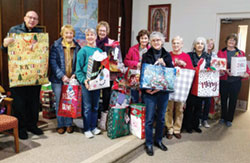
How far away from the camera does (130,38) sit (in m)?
5.95

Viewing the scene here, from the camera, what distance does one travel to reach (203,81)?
10.3 feet

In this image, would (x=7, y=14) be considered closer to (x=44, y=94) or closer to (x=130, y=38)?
(x=44, y=94)

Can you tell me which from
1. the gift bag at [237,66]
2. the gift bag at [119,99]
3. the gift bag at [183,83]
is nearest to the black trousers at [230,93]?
the gift bag at [237,66]

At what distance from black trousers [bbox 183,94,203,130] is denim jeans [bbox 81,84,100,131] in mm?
1313

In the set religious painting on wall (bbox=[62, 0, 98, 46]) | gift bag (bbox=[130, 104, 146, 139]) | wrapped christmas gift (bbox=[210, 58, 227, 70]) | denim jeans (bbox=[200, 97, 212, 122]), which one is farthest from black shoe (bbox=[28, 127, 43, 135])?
wrapped christmas gift (bbox=[210, 58, 227, 70])

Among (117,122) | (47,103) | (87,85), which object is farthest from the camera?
(47,103)

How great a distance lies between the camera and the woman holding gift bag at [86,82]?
9.02 ft

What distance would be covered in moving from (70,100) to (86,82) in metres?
0.34

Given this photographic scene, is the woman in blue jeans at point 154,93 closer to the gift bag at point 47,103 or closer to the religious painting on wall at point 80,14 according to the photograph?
the gift bag at point 47,103

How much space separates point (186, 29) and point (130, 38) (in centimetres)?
137

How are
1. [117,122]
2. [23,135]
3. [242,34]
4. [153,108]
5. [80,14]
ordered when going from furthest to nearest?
[242,34], [80,14], [117,122], [23,135], [153,108]

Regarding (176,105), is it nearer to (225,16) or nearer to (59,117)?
(59,117)

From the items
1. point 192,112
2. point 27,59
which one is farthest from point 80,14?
point 192,112

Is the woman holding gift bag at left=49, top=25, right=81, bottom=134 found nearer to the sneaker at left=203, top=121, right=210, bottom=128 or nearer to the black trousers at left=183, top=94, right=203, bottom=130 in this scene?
the black trousers at left=183, top=94, right=203, bottom=130
